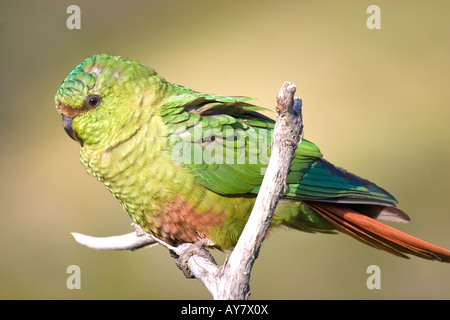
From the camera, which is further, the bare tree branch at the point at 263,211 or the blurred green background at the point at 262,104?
the blurred green background at the point at 262,104

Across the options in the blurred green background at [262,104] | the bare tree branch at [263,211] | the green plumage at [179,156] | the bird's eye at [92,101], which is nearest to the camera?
the bare tree branch at [263,211]

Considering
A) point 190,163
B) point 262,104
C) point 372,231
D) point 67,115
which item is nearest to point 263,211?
point 190,163

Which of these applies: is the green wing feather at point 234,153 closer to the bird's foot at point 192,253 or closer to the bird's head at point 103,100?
the bird's head at point 103,100

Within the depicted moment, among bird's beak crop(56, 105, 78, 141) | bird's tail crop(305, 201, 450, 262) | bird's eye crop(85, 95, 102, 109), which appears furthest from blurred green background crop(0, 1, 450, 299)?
bird's eye crop(85, 95, 102, 109)

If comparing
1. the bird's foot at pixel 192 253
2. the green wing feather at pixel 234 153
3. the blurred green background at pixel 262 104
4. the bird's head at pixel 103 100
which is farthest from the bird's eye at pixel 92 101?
the blurred green background at pixel 262 104

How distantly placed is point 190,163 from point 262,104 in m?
5.02

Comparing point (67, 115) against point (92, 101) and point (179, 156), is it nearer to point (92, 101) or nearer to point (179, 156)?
point (92, 101)

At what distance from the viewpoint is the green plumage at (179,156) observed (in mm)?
3482

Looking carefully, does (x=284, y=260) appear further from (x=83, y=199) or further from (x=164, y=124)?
(x=164, y=124)

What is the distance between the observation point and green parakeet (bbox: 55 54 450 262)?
3484 mm

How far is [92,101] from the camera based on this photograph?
11.9ft

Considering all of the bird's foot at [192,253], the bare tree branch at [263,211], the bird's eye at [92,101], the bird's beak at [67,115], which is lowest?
the bird's foot at [192,253]

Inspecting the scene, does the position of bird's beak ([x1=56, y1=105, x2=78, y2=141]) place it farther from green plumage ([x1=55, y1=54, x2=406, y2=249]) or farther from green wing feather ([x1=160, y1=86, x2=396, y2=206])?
green wing feather ([x1=160, y1=86, x2=396, y2=206])

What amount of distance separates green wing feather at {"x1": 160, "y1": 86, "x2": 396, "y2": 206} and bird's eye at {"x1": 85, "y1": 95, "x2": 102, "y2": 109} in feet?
1.49
